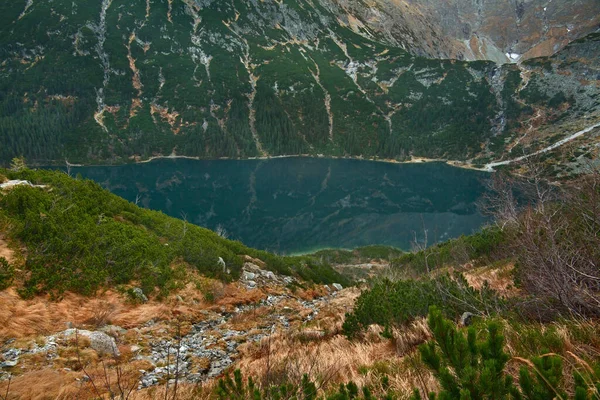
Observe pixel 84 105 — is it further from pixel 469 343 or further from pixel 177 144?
pixel 469 343

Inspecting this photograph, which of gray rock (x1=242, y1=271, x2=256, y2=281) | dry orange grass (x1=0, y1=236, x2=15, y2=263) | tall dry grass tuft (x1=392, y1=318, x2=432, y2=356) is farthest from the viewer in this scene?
gray rock (x1=242, y1=271, x2=256, y2=281)

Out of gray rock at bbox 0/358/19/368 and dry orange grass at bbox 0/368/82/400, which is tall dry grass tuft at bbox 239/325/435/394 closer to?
dry orange grass at bbox 0/368/82/400

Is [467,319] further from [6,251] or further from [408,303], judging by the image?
[6,251]

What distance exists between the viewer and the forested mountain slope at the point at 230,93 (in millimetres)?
117312

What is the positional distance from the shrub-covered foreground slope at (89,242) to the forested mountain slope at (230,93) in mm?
106344

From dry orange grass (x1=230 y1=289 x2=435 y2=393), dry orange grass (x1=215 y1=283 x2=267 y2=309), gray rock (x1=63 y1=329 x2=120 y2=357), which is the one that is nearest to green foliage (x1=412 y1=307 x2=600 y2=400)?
dry orange grass (x1=230 y1=289 x2=435 y2=393)

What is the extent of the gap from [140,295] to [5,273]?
3365mm

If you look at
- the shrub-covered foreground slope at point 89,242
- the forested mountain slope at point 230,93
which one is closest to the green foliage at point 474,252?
the shrub-covered foreground slope at point 89,242

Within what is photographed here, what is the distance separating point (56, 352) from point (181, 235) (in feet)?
32.2

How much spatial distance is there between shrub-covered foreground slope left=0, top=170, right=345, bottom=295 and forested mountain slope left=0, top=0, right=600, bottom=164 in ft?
349

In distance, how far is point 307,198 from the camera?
255 feet

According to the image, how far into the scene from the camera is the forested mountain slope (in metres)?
117

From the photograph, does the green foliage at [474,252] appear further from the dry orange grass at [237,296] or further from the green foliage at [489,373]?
the green foliage at [489,373]

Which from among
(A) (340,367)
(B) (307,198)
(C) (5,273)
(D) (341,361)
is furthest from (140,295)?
(B) (307,198)
